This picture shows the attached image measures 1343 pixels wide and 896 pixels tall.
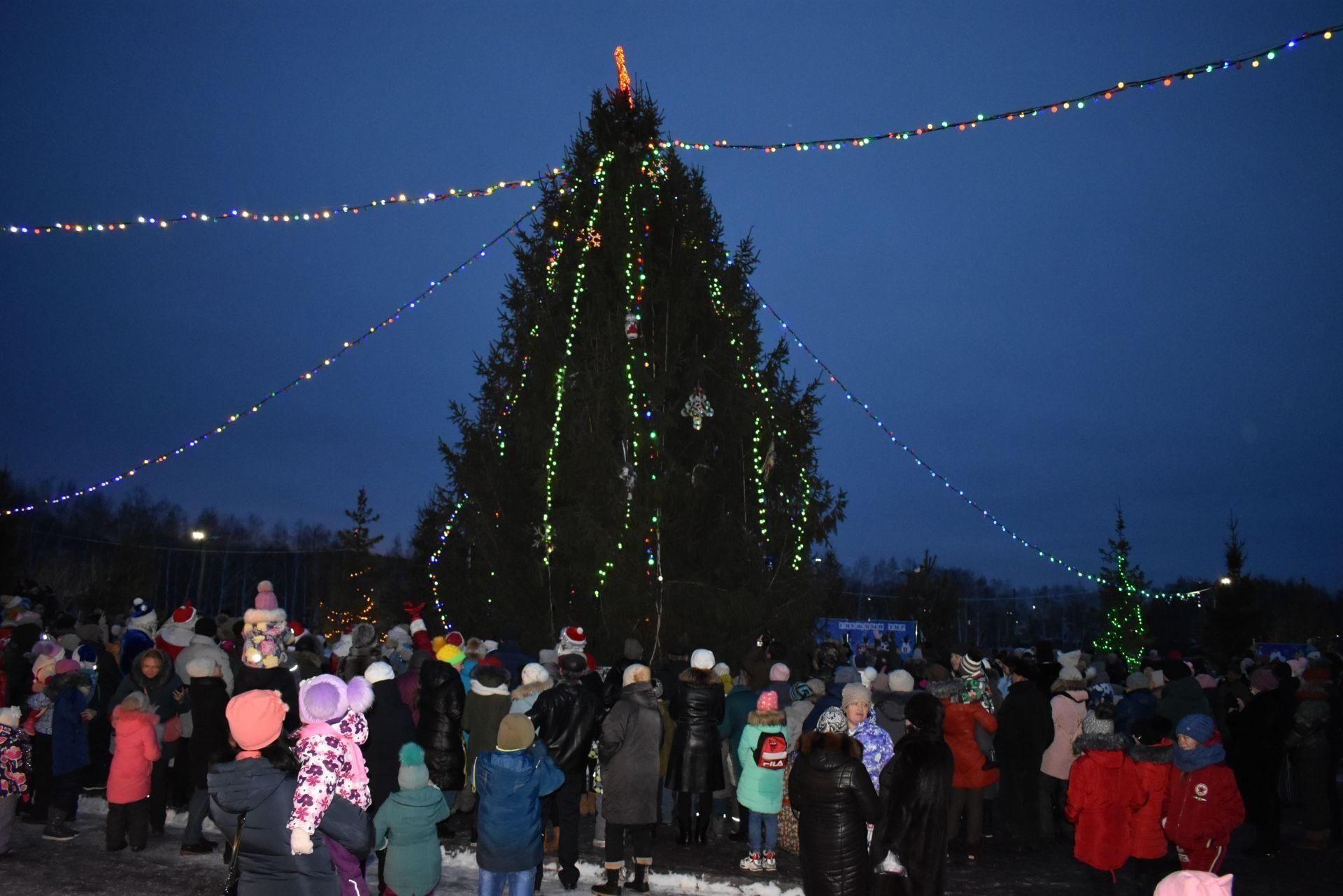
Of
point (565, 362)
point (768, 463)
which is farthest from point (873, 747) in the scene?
point (565, 362)

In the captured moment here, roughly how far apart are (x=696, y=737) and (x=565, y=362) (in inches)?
308

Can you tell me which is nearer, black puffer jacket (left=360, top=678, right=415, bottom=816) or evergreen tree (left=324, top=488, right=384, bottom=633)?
black puffer jacket (left=360, top=678, right=415, bottom=816)

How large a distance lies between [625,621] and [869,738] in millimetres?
7610

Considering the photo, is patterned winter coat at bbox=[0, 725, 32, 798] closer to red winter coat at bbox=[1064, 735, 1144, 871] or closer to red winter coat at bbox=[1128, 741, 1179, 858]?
red winter coat at bbox=[1064, 735, 1144, 871]

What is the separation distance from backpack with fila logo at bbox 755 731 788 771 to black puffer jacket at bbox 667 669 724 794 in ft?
3.30

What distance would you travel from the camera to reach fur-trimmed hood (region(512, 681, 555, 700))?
8891 mm

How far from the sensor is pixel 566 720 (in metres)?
8.43

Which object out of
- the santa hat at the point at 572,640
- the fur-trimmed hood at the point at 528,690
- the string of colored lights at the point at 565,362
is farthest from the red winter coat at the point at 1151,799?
the string of colored lights at the point at 565,362

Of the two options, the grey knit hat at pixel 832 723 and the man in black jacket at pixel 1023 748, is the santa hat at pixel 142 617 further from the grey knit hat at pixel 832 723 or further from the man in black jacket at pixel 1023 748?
the man in black jacket at pixel 1023 748

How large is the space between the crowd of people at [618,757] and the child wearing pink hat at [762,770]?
2 cm

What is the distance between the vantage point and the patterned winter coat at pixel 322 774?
4.61 metres

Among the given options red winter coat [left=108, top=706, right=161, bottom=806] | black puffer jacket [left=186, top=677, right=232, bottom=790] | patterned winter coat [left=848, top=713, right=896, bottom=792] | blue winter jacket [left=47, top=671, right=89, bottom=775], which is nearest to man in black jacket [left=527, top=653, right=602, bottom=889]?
patterned winter coat [left=848, top=713, right=896, bottom=792]

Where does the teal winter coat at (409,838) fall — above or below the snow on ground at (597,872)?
above

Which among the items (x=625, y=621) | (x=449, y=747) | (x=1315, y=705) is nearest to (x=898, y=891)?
(x=449, y=747)
